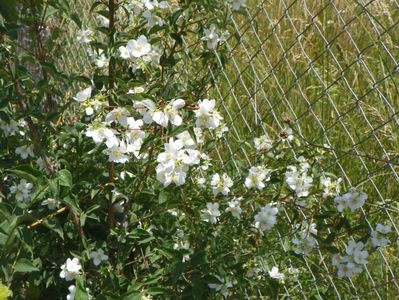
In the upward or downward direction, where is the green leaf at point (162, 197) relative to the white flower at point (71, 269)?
upward

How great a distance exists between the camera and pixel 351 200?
5.87 feet

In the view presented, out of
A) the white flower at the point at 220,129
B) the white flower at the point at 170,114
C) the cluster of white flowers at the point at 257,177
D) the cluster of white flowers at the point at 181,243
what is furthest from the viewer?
the white flower at the point at 220,129

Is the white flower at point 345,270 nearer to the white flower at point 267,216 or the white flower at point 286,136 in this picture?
the white flower at point 267,216

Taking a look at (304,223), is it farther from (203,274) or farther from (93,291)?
(93,291)

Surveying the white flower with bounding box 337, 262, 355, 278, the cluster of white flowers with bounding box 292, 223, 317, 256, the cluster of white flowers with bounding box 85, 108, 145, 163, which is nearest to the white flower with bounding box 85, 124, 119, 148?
the cluster of white flowers with bounding box 85, 108, 145, 163

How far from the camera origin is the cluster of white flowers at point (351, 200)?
1782 millimetres

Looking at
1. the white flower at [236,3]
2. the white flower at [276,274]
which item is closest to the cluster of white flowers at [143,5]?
the white flower at [236,3]

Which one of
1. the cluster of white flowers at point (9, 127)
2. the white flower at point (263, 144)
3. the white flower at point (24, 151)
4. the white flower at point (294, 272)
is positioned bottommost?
the white flower at point (294, 272)

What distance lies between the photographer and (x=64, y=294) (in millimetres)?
2137

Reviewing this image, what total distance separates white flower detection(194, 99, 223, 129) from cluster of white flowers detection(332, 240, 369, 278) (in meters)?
0.47

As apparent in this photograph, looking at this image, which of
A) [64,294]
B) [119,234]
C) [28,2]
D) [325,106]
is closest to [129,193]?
[119,234]

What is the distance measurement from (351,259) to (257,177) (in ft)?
1.03

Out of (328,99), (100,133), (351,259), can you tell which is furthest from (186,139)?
(328,99)

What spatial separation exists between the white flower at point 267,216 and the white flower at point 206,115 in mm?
297
